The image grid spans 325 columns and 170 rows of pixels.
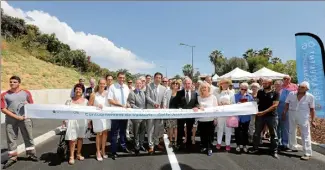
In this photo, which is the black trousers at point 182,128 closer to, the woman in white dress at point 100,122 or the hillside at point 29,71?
the woman in white dress at point 100,122

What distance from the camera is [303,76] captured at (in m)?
8.87

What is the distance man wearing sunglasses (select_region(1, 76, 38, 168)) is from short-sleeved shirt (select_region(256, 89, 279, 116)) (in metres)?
5.39

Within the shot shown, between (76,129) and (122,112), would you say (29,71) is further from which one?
(122,112)

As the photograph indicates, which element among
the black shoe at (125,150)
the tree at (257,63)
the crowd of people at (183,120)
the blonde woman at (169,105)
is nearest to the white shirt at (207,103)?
A: the crowd of people at (183,120)

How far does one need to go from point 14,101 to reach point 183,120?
3.94m

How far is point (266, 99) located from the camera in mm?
6375

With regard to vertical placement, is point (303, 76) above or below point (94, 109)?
above

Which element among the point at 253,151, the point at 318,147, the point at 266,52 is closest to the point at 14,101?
the point at 253,151

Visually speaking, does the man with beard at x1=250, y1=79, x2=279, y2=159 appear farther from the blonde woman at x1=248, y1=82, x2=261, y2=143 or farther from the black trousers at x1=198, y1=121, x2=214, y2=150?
the black trousers at x1=198, y1=121, x2=214, y2=150

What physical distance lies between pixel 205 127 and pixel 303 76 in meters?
4.51

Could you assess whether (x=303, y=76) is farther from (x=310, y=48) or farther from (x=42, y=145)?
(x=42, y=145)

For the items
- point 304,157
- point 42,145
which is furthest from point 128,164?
point 304,157

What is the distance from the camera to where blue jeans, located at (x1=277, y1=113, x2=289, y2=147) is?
6871 millimetres

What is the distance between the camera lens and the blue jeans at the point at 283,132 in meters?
6.87
